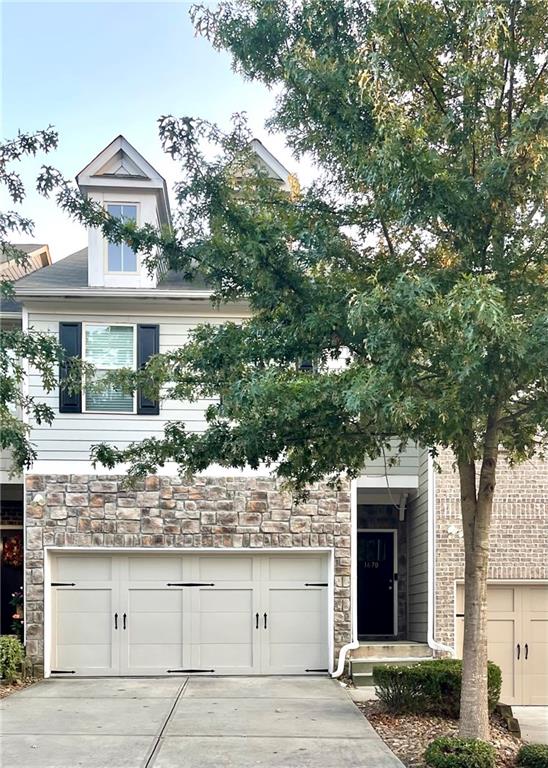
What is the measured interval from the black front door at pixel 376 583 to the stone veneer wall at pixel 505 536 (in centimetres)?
229

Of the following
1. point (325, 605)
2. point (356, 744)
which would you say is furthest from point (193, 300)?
point (356, 744)

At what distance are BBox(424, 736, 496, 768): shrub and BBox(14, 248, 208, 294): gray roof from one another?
22.2 ft

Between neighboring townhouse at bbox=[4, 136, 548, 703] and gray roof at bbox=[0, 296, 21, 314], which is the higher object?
gray roof at bbox=[0, 296, 21, 314]

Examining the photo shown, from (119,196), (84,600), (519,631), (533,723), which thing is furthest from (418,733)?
(119,196)

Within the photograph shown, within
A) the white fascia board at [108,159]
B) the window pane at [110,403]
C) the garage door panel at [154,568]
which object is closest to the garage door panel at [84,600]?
the garage door panel at [154,568]

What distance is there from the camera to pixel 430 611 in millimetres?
11562

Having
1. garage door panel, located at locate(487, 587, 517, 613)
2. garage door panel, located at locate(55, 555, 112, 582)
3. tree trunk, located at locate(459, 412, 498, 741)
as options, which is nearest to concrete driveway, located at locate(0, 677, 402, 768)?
tree trunk, located at locate(459, 412, 498, 741)

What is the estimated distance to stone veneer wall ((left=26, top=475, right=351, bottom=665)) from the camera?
11.4 m

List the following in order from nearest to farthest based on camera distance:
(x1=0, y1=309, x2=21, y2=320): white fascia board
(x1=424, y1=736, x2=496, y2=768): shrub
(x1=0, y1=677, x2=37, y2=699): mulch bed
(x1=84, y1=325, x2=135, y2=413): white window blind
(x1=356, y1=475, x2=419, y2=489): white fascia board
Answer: (x1=424, y1=736, x2=496, y2=768): shrub < (x1=0, y1=677, x2=37, y2=699): mulch bed < (x1=84, y1=325, x2=135, y2=413): white window blind < (x1=0, y1=309, x2=21, y2=320): white fascia board < (x1=356, y1=475, x2=419, y2=489): white fascia board

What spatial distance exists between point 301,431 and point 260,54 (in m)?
3.43

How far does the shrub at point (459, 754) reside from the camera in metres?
6.30

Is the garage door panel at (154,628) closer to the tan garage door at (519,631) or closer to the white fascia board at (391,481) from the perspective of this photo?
the white fascia board at (391,481)

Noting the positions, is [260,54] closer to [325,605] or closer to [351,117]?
[351,117]

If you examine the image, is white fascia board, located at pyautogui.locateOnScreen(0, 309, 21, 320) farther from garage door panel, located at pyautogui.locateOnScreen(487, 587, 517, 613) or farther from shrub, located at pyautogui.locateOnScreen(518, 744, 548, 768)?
shrub, located at pyautogui.locateOnScreen(518, 744, 548, 768)
